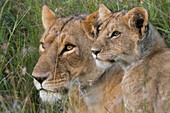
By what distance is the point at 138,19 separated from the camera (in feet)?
10.6

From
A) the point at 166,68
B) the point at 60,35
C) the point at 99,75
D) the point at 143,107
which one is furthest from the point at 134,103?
the point at 60,35

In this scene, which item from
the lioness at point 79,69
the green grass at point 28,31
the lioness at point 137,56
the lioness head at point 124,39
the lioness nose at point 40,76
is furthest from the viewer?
the green grass at point 28,31

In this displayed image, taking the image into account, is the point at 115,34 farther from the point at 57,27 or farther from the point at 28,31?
the point at 28,31

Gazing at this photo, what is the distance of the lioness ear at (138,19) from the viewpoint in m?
3.16

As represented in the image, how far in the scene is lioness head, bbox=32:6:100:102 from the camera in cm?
352

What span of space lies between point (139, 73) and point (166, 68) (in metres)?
0.22

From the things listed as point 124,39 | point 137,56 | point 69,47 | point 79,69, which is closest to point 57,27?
point 69,47

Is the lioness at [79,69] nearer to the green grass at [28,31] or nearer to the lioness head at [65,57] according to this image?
the lioness head at [65,57]

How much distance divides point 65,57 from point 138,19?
79 cm

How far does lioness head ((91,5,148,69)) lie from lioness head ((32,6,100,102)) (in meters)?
0.32

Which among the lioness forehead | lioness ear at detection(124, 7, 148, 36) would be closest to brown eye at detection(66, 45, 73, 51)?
the lioness forehead

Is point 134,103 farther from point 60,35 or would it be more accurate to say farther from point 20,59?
point 20,59

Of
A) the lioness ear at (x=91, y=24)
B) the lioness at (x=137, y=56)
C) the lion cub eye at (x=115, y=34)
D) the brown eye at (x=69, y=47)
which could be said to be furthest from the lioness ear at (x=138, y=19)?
the brown eye at (x=69, y=47)

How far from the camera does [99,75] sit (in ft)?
11.9
